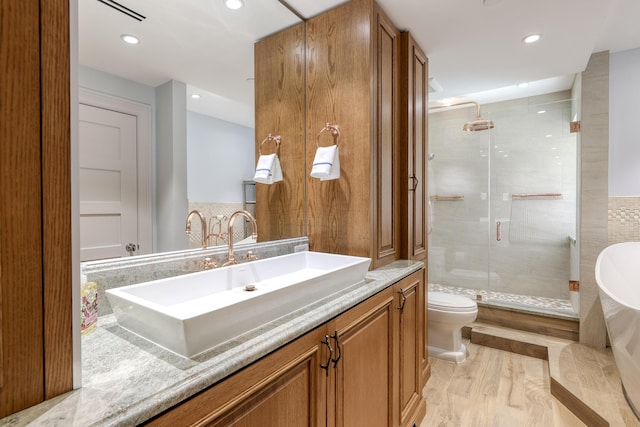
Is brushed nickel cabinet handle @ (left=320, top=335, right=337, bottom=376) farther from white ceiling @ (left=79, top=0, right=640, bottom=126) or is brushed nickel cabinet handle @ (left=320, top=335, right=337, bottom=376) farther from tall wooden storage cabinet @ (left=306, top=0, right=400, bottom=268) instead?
white ceiling @ (left=79, top=0, right=640, bottom=126)

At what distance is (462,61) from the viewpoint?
2.47 m

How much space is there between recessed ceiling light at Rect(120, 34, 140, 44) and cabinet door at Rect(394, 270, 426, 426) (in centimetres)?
150

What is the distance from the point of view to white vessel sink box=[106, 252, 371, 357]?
0.73 m

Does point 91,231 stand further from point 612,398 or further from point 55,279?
point 612,398

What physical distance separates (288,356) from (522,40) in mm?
2532

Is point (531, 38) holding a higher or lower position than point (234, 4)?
higher

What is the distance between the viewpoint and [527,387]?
220 centimetres

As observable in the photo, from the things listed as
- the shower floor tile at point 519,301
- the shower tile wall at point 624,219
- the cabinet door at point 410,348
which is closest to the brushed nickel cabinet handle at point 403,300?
the cabinet door at point 410,348

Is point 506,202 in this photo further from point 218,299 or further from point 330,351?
point 218,299

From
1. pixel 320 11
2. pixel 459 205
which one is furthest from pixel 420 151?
pixel 459 205

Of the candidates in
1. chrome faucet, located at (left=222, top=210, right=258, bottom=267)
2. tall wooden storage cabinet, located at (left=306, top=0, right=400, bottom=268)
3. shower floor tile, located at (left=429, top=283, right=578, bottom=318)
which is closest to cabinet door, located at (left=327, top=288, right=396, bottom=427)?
tall wooden storage cabinet, located at (left=306, top=0, right=400, bottom=268)

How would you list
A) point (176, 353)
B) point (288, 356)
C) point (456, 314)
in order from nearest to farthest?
point (176, 353), point (288, 356), point (456, 314)

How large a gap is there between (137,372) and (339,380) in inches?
26.5

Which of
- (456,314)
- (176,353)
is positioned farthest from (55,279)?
(456,314)
